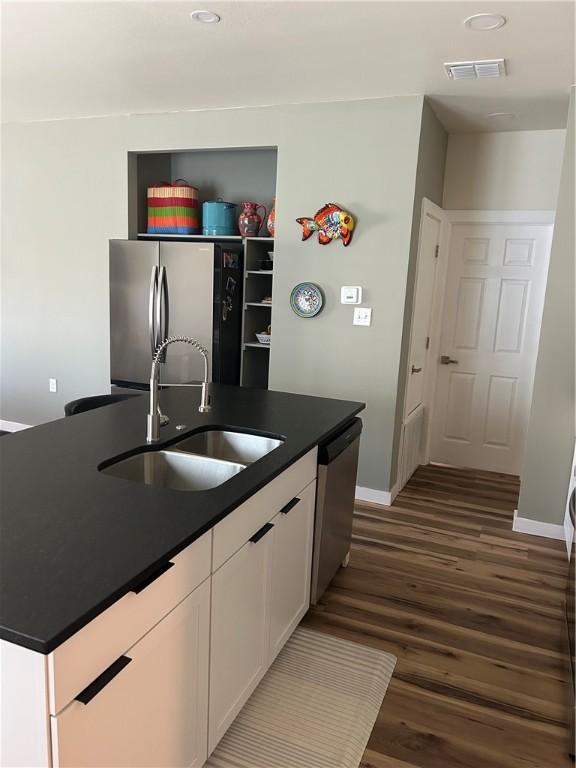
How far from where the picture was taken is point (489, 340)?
4473 mm

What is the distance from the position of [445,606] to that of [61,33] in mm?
3370

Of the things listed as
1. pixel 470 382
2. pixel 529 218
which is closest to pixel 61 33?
pixel 529 218

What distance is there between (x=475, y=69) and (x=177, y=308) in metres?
2.37

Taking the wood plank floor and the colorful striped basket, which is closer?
the wood plank floor

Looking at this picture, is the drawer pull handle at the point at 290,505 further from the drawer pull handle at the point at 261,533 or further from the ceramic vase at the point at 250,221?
the ceramic vase at the point at 250,221

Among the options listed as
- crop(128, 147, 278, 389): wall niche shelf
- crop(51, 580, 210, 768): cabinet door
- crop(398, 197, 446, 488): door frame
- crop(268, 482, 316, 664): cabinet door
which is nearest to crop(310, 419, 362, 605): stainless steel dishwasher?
crop(268, 482, 316, 664): cabinet door

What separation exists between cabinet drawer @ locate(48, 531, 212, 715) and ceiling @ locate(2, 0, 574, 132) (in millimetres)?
2242

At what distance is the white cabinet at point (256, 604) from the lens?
1647 millimetres

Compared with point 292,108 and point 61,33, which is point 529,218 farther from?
point 61,33

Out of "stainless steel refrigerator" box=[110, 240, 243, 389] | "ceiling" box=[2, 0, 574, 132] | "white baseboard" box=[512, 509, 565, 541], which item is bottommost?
"white baseboard" box=[512, 509, 565, 541]

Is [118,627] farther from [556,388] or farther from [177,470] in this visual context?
[556,388]

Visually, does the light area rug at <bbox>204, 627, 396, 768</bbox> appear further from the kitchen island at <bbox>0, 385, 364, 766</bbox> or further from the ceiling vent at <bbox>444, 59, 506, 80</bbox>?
the ceiling vent at <bbox>444, 59, 506, 80</bbox>

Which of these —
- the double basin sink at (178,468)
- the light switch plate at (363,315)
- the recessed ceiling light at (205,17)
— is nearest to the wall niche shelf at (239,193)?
the light switch plate at (363,315)

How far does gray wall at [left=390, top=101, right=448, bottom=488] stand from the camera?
3582 millimetres
